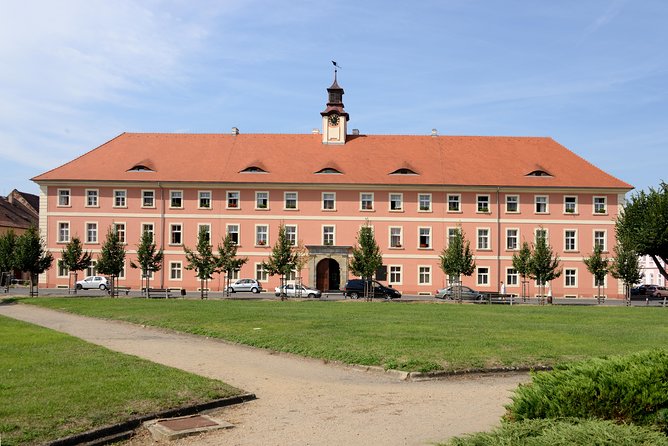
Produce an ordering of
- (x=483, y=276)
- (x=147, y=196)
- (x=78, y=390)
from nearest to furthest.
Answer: (x=78, y=390) < (x=483, y=276) < (x=147, y=196)

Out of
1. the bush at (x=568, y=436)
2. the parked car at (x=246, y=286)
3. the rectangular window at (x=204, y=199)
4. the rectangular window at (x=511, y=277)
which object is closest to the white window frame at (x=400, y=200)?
the rectangular window at (x=511, y=277)

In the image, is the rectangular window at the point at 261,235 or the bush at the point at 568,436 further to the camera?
the rectangular window at the point at 261,235

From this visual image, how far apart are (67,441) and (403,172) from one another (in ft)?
158

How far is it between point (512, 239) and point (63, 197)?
1450 inches

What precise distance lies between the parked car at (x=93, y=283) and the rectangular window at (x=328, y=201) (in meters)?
18.3

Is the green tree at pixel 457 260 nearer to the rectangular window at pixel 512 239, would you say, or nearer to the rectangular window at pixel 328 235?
the rectangular window at pixel 512 239

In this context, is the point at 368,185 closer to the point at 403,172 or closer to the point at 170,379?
Result: the point at 403,172

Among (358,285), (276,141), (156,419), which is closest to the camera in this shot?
(156,419)

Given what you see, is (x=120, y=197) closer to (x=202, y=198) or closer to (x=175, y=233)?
(x=175, y=233)

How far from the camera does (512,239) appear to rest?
178 ft

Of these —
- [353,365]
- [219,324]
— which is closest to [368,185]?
[219,324]

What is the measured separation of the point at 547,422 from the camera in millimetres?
7246

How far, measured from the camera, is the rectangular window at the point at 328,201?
5447 cm

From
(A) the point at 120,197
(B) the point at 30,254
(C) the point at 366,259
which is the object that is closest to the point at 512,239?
(C) the point at 366,259
